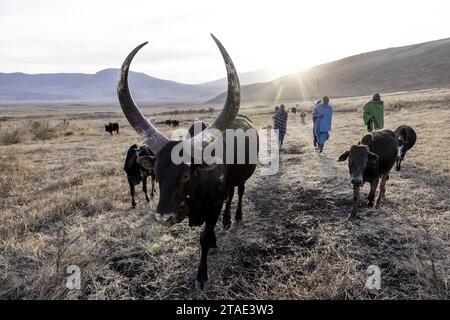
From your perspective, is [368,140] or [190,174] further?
[368,140]

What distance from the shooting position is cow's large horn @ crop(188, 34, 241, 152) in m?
3.97

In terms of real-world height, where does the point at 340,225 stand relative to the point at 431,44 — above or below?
below

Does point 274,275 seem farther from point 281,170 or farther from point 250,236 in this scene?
point 281,170

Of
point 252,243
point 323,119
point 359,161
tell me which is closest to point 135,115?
point 252,243

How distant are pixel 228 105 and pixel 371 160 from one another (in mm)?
3755

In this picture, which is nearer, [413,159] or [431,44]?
[413,159]

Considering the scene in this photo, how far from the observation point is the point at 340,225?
605 centimetres

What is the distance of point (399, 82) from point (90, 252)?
10998 centimetres

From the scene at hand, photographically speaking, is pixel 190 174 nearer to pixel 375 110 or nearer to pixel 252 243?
pixel 252 243

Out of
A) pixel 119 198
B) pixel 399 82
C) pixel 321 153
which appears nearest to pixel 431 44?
pixel 399 82

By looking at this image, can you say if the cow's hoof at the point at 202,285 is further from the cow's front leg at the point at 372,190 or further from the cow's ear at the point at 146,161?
the cow's front leg at the point at 372,190

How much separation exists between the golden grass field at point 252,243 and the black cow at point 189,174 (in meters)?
0.82

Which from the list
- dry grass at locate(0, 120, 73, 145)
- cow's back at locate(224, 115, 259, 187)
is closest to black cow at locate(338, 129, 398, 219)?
cow's back at locate(224, 115, 259, 187)

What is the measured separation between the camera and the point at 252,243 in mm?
5469
